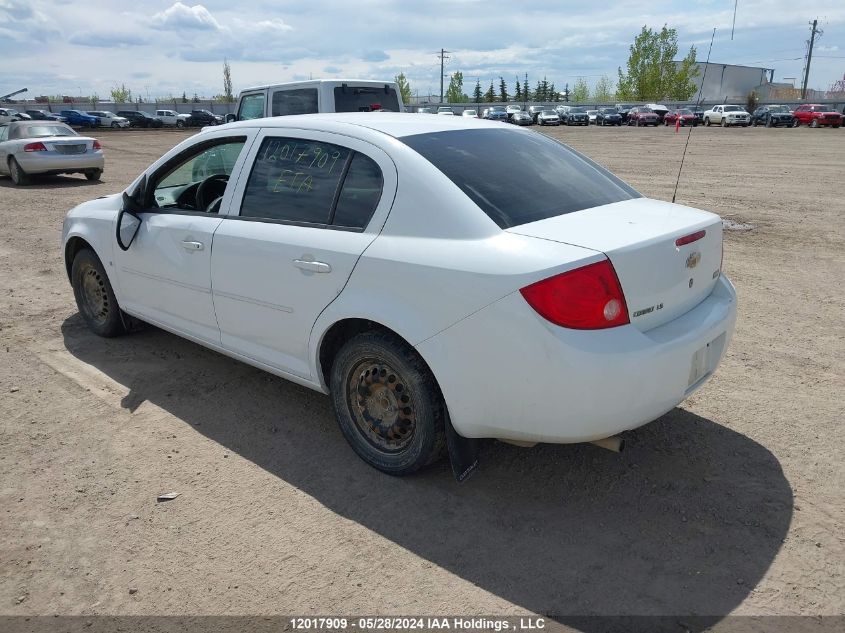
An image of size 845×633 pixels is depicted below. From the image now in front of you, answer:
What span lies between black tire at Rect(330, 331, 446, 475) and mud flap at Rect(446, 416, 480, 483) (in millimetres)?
76

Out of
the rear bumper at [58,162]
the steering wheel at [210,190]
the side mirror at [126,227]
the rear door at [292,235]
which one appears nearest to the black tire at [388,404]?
the rear door at [292,235]

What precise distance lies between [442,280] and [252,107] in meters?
11.1

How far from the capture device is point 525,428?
9.27ft

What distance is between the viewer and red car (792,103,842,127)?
4225cm

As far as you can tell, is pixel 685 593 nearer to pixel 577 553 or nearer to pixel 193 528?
pixel 577 553

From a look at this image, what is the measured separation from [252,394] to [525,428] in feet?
7.16

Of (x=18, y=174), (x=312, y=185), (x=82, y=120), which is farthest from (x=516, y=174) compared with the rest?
(x=82, y=120)

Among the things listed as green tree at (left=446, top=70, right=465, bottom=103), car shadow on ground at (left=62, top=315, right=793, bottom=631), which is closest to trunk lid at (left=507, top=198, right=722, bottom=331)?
car shadow on ground at (left=62, top=315, right=793, bottom=631)

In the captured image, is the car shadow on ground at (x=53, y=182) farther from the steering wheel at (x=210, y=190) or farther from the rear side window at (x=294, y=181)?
the rear side window at (x=294, y=181)

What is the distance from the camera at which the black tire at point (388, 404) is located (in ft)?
10.1

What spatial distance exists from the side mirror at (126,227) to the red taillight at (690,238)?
135 inches

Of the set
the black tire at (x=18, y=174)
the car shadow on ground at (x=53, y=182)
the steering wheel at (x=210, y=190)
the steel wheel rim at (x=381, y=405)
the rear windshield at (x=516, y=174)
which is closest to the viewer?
the rear windshield at (x=516, y=174)

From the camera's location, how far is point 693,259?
3143mm

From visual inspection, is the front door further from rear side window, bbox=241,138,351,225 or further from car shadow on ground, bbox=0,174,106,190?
car shadow on ground, bbox=0,174,106,190
